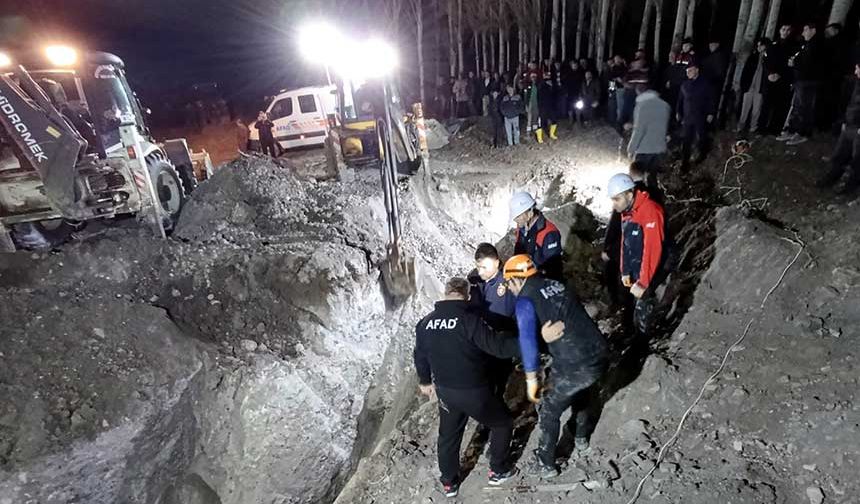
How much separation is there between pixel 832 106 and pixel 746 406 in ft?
19.3

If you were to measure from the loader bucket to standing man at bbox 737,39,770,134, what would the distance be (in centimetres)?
616

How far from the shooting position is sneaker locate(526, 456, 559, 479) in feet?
12.0

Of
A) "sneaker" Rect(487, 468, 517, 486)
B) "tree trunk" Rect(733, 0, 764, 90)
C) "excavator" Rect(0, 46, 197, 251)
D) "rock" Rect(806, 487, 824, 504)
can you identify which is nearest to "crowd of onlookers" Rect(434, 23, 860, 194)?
"tree trunk" Rect(733, 0, 764, 90)

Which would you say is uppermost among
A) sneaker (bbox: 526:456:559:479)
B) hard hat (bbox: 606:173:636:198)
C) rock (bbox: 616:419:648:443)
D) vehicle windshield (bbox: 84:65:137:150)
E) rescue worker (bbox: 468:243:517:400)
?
vehicle windshield (bbox: 84:65:137:150)

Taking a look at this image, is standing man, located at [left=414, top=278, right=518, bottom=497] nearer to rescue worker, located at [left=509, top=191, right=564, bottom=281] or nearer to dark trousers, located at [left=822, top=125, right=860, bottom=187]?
rescue worker, located at [left=509, top=191, right=564, bottom=281]

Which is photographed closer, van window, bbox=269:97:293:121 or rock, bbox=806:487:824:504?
rock, bbox=806:487:824:504

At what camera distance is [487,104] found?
648 inches

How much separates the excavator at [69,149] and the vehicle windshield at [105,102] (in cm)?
1

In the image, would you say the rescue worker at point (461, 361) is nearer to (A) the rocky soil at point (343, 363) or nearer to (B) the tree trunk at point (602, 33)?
(A) the rocky soil at point (343, 363)

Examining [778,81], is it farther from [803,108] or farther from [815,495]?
[815,495]

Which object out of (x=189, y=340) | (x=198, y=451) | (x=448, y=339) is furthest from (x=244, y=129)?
(x=448, y=339)

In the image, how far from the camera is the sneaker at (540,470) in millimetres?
3646

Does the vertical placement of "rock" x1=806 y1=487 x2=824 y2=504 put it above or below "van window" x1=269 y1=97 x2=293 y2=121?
below

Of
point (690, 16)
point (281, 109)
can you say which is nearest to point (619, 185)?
point (281, 109)
